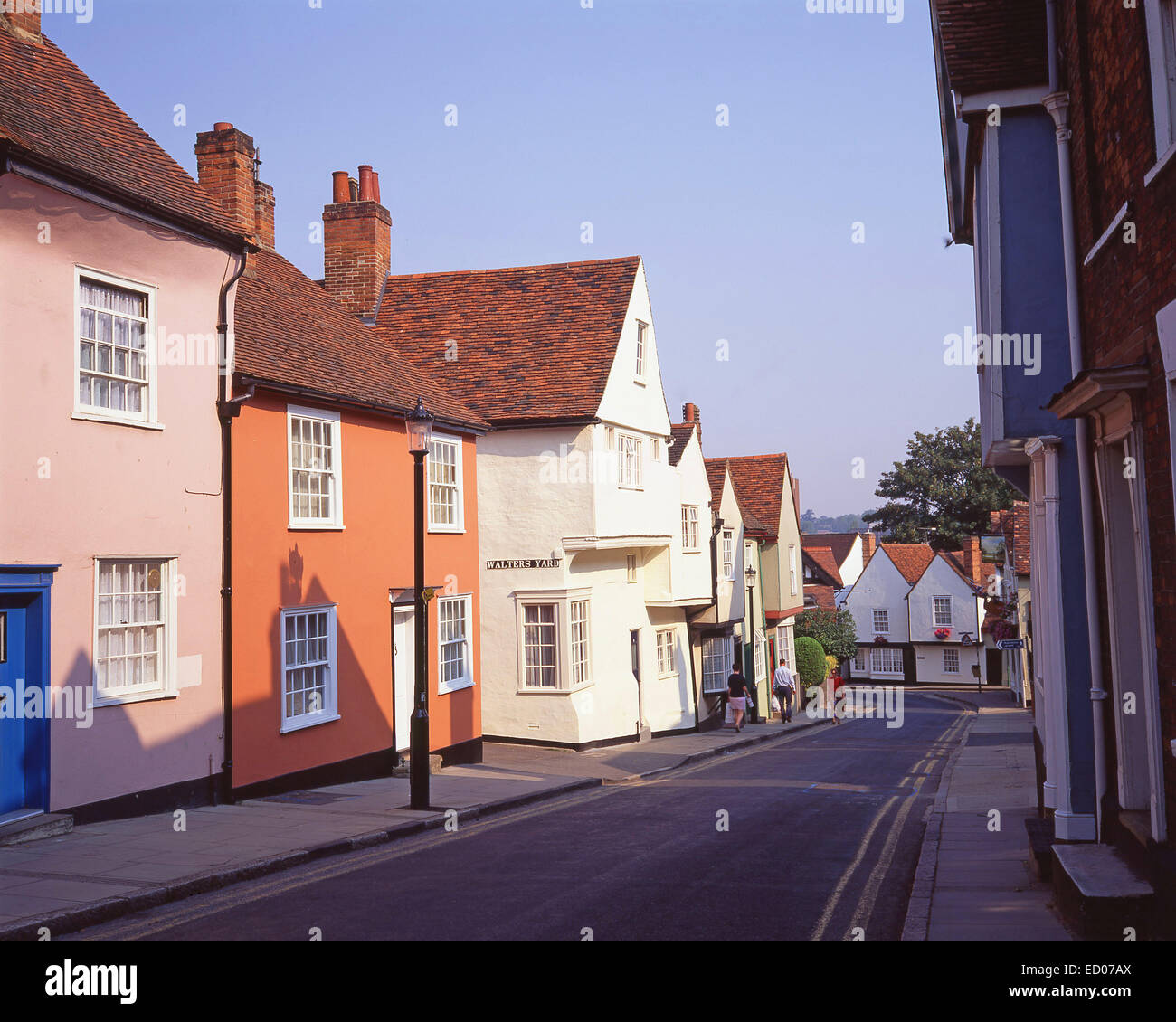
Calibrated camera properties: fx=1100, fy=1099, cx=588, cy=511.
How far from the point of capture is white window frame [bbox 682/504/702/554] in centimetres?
3009

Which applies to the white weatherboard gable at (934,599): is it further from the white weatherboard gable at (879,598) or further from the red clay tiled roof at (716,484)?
the red clay tiled roof at (716,484)

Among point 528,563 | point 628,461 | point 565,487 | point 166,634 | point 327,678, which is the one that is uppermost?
point 628,461

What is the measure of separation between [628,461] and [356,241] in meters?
8.25

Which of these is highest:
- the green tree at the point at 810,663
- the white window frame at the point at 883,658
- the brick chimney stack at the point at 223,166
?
the brick chimney stack at the point at 223,166

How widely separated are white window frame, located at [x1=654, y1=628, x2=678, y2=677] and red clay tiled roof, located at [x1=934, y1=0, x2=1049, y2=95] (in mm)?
20631

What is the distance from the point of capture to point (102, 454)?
39.5ft

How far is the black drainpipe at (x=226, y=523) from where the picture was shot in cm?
1382

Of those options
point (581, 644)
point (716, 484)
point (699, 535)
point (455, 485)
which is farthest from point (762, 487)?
point (455, 485)

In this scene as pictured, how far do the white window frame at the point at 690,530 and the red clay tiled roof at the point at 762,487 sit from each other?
963 cm

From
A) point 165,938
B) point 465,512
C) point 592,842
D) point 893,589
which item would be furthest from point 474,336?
point 893,589

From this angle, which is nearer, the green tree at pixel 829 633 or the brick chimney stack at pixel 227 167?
the brick chimney stack at pixel 227 167

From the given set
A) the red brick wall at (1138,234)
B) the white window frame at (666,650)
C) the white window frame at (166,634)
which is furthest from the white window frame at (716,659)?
the red brick wall at (1138,234)

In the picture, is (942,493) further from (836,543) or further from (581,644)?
(581,644)

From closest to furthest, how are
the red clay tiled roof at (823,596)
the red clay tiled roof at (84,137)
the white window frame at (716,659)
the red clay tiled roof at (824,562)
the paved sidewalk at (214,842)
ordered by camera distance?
the paved sidewalk at (214,842), the red clay tiled roof at (84,137), the white window frame at (716,659), the red clay tiled roof at (823,596), the red clay tiled roof at (824,562)
